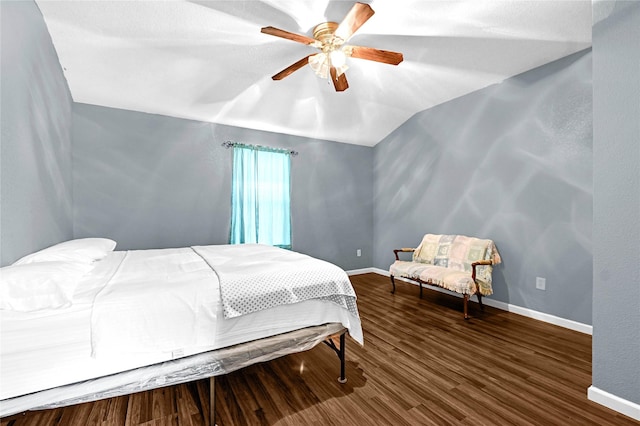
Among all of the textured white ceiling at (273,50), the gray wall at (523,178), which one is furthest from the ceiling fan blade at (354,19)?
the gray wall at (523,178)

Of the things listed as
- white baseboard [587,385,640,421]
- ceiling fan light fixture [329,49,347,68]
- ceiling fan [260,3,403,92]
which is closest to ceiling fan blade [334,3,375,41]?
ceiling fan [260,3,403,92]

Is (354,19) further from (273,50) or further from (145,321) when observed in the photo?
(145,321)

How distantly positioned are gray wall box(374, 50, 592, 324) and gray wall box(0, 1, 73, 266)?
4321 millimetres

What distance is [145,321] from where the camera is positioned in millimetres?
1317

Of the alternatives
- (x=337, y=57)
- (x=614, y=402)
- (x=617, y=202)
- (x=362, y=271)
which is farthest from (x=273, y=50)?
(x=362, y=271)

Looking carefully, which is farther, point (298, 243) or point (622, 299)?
point (298, 243)

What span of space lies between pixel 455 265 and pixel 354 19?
115 inches

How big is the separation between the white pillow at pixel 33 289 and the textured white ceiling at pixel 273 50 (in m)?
2.03

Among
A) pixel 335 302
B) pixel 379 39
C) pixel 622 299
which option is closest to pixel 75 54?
pixel 379 39

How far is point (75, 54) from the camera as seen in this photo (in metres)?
2.56

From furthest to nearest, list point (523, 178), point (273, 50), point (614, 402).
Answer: point (523, 178) → point (273, 50) → point (614, 402)

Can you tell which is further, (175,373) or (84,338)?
(175,373)

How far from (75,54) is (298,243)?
345 centimetres

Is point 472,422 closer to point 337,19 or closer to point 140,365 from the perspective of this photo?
point 140,365
